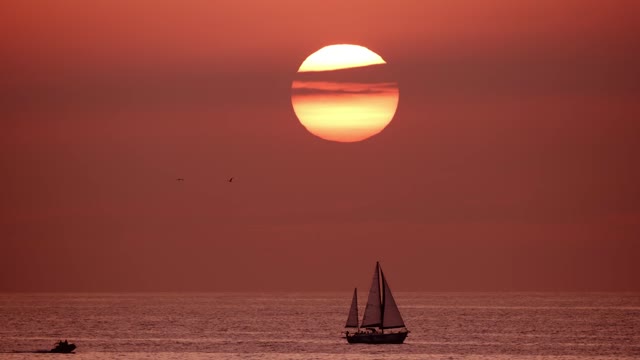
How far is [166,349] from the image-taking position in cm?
16388

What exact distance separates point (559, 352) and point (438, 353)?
14.5 meters

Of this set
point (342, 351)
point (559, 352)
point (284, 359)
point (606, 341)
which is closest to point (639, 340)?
point (606, 341)

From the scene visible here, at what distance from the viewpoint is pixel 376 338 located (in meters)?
166

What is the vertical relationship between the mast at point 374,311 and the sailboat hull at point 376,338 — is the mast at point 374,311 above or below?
above

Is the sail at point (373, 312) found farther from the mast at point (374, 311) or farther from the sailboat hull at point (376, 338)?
the sailboat hull at point (376, 338)

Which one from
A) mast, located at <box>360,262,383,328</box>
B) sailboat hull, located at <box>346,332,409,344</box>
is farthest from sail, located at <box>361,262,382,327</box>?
sailboat hull, located at <box>346,332,409,344</box>

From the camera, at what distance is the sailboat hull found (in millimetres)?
165125

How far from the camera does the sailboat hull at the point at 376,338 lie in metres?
165

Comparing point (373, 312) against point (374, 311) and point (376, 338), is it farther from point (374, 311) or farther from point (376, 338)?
point (376, 338)

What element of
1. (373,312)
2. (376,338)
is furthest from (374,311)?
(376,338)

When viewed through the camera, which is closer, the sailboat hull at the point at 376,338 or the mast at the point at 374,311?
the mast at the point at 374,311

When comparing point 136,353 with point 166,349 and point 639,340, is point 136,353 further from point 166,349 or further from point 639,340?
point 639,340

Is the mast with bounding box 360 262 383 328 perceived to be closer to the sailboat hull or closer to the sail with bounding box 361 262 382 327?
the sail with bounding box 361 262 382 327

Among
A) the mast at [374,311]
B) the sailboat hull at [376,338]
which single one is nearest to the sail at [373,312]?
the mast at [374,311]
